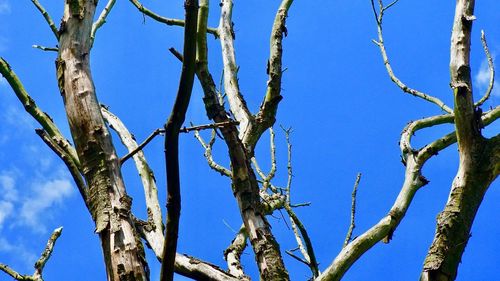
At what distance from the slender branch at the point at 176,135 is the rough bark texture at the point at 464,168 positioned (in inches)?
58.2

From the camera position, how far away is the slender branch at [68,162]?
2.77 meters

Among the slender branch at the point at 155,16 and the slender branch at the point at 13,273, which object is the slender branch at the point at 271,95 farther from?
the slender branch at the point at 13,273

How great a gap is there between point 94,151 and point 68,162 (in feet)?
1.08

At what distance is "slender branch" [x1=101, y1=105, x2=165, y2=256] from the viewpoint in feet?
12.9

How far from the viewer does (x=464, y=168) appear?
128 inches

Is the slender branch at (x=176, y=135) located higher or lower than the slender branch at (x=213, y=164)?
lower

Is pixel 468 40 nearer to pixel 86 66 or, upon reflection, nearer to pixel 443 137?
pixel 443 137

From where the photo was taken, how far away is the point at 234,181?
11.6ft

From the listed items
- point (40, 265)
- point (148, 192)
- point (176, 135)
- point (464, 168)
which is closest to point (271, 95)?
point (148, 192)

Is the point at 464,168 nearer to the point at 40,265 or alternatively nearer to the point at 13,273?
the point at 40,265

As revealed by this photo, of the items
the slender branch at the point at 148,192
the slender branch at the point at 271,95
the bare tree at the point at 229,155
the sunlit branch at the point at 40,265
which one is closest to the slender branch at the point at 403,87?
the bare tree at the point at 229,155

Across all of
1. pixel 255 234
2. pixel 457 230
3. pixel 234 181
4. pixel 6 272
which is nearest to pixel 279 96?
pixel 234 181

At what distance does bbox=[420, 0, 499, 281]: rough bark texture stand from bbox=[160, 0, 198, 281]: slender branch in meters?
1.48

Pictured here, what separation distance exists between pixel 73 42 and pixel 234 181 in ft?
4.22
